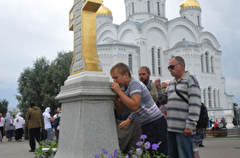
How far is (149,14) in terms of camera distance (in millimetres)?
31953

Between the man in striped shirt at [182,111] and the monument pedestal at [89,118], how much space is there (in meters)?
0.81

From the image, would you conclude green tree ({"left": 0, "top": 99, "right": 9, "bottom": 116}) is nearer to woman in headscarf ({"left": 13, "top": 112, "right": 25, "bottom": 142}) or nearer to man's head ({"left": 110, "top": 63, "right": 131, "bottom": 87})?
woman in headscarf ({"left": 13, "top": 112, "right": 25, "bottom": 142})

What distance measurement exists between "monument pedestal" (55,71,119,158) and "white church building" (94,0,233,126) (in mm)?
23375

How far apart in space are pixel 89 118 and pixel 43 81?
65.7 feet

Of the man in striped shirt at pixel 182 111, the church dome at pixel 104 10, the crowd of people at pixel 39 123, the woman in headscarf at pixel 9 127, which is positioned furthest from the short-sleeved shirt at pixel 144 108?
the church dome at pixel 104 10

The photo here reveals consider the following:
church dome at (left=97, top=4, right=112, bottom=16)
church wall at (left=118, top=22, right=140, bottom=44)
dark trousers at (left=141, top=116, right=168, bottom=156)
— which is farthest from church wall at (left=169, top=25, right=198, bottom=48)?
dark trousers at (left=141, top=116, right=168, bottom=156)

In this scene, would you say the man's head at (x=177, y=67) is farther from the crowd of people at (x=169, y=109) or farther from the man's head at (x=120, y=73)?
the man's head at (x=120, y=73)

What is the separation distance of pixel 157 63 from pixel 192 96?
86.9 ft

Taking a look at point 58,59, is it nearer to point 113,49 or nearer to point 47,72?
point 47,72

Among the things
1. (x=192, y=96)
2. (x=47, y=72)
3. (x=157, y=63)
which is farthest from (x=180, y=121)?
(x=157, y=63)

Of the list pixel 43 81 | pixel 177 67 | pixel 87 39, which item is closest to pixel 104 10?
pixel 43 81

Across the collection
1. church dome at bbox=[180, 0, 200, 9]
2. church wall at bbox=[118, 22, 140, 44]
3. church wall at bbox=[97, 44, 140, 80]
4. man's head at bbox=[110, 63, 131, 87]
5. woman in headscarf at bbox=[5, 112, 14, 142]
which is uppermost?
church dome at bbox=[180, 0, 200, 9]

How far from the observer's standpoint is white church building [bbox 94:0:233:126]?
27.6m

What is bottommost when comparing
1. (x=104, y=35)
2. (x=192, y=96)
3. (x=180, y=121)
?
(x=180, y=121)
